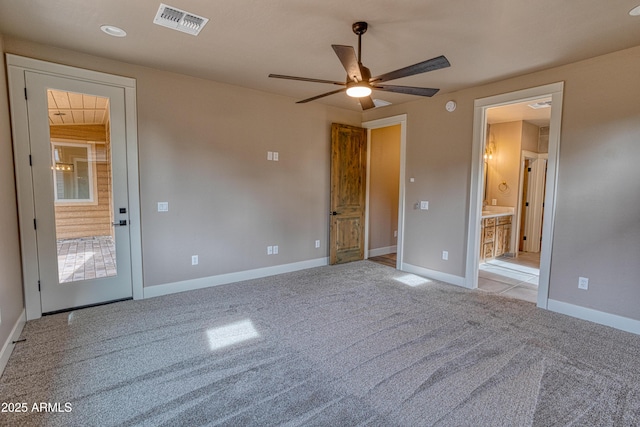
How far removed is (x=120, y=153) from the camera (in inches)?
137

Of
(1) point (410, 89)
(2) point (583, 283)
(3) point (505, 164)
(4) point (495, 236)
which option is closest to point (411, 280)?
(2) point (583, 283)

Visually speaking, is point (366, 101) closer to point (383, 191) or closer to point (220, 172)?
point (220, 172)

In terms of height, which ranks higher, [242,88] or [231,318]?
[242,88]

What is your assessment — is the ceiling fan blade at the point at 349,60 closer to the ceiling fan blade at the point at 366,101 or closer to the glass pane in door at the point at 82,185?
the ceiling fan blade at the point at 366,101

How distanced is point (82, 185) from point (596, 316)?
562 cm

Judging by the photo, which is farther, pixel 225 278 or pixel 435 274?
pixel 435 274

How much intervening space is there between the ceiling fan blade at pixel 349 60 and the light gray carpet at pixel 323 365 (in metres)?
2.22

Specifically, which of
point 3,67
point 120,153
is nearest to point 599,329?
point 120,153

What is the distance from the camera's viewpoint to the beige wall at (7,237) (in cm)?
251

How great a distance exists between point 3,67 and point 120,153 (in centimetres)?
113

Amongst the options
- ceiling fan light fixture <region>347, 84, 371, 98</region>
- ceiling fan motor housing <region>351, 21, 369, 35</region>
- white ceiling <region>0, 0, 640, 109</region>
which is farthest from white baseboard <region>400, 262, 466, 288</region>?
ceiling fan motor housing <region>351, 21, 369, 35</region>

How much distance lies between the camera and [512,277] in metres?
4.83

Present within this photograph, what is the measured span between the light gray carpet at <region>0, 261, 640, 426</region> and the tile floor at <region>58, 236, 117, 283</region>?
15.4 inches

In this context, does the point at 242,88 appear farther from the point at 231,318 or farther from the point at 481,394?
the point at 481,394
